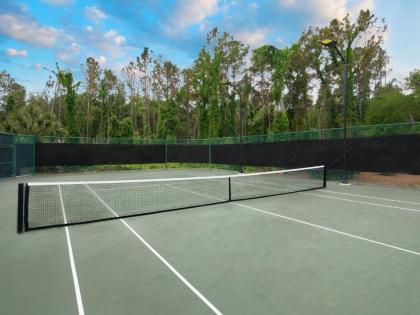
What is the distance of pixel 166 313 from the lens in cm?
314

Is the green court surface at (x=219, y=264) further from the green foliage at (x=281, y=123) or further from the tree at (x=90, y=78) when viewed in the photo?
the tree at (x=90, y=78)

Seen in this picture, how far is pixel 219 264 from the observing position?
4.47 metres

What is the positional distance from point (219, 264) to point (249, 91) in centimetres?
3608

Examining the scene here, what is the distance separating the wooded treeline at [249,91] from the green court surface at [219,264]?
24.2m

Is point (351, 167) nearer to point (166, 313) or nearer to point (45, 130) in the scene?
point (166, 313)

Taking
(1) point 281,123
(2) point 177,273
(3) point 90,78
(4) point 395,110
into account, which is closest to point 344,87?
(2) point 177,273

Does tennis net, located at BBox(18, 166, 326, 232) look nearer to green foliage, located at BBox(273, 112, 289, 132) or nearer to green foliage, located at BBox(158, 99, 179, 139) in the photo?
green foliage, located at BBox(273, 112, 289, 132)

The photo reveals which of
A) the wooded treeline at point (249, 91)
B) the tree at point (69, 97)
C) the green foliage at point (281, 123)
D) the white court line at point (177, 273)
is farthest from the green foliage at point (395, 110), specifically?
the tree at point (69, 97)

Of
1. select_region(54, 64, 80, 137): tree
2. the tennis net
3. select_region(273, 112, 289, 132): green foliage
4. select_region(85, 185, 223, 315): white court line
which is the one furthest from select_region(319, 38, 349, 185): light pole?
select_region(54, 64, 80, 137): tree

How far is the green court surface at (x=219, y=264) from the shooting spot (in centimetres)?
333

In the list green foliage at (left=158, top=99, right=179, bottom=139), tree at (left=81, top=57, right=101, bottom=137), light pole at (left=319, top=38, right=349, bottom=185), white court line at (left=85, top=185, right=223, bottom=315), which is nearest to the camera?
white court line at (left=85, top=185, right=223, bottom=315)

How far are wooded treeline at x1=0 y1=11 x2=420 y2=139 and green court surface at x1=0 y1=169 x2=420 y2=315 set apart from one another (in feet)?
79.3

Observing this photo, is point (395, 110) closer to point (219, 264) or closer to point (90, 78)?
point (219, 264)

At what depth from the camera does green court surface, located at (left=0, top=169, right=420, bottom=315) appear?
3.33 metres
